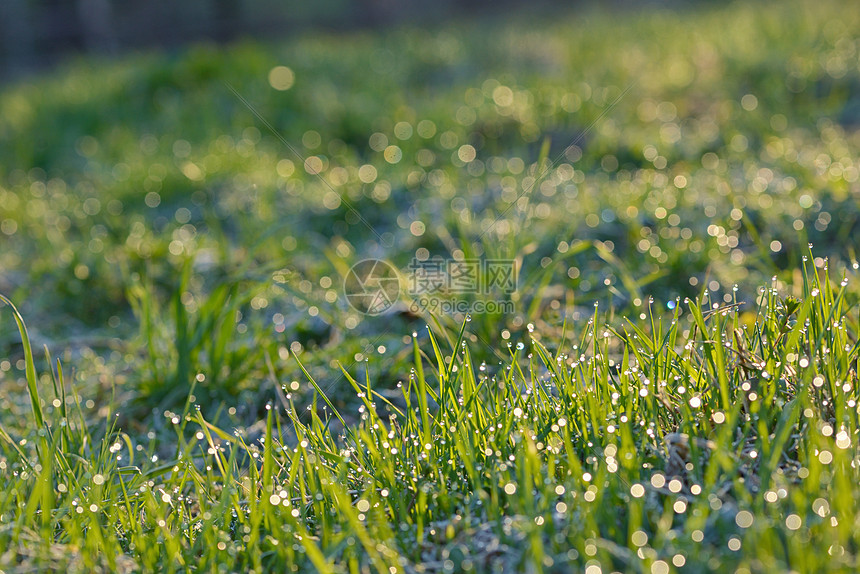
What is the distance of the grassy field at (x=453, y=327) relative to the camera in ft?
3.86

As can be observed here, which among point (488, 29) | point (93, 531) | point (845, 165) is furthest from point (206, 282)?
point (488, 29)

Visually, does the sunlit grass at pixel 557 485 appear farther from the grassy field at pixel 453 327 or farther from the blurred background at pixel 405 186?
the blurred background at pixel 405 186

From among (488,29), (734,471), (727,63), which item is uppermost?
(488,29)

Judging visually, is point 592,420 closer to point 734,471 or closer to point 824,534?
point 734,471

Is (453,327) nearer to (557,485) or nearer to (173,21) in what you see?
(557,485)

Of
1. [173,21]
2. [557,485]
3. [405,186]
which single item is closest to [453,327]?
[557,485]

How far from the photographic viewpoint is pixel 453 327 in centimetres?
197

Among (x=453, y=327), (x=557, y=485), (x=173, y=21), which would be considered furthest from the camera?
(x=173, y=21)

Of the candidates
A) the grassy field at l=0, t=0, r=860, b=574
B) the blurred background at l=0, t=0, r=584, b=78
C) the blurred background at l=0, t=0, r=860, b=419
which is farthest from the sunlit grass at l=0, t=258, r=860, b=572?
the blurred background at l=0, t=0, r=584, b=78

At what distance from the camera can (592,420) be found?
49.9 inches

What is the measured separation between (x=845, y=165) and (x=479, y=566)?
8.21 ft

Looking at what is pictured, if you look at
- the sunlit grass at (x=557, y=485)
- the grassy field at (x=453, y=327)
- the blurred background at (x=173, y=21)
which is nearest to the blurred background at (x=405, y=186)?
the grassy field at (x=453, y=327)

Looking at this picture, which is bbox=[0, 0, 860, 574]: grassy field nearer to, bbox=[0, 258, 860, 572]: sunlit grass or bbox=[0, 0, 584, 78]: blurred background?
bbox=[0, 258, 860, 572]: sunlit grass

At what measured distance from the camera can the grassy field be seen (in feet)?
3.86
